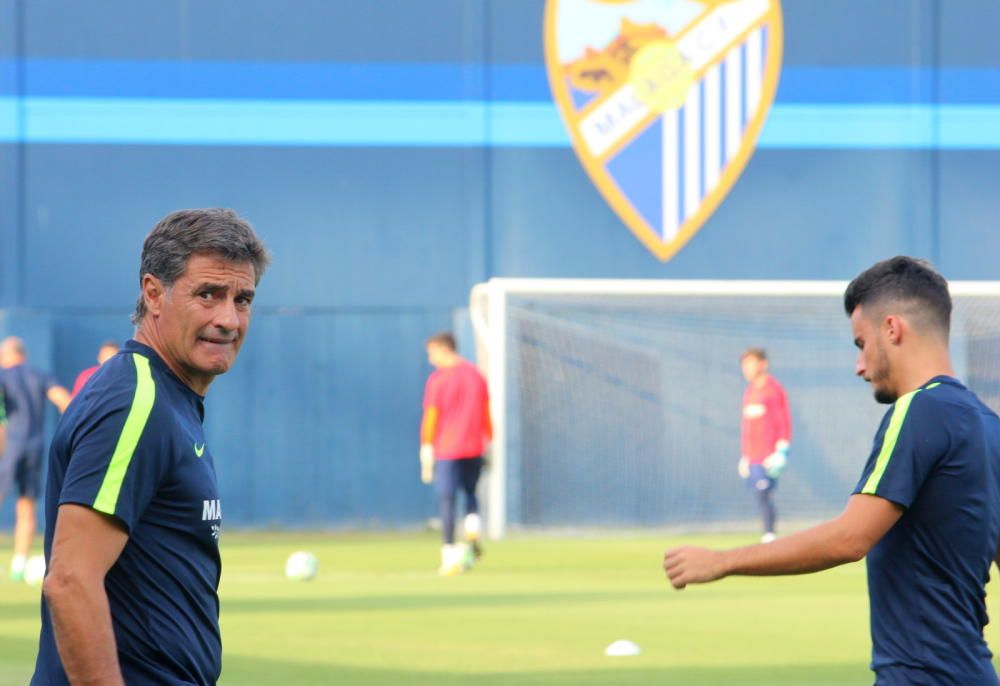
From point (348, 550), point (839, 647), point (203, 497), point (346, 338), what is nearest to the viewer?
point (203, 497)

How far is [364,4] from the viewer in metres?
24.5

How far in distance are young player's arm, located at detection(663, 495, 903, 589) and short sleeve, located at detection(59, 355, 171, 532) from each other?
1449 mm

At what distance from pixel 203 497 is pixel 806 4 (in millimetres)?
22885

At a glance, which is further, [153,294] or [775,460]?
[775,460]

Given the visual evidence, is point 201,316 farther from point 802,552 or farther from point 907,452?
point 907,452

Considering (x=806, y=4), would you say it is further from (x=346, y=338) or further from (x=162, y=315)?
(x=162, y=315)

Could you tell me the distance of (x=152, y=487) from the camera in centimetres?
354

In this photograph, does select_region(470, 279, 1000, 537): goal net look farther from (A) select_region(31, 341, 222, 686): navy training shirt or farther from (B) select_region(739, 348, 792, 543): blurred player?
(A) select_region(31, 341, 222, 686): navy training shirt

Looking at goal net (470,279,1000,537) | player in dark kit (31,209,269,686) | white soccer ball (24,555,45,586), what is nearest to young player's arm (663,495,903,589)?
player in dark kit (31,209,269,686)

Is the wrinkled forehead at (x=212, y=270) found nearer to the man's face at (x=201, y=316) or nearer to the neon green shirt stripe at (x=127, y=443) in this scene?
the man's face at (x=201, y=316)

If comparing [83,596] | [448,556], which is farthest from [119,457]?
[448,556]

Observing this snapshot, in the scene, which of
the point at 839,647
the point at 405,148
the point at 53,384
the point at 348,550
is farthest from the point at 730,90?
the point at 839,647

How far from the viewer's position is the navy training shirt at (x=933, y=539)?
4.49 m

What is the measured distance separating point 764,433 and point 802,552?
606 inches
